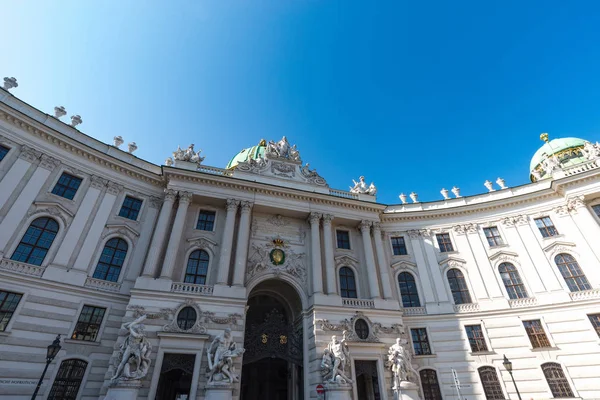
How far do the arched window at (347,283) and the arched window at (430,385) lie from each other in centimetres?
733

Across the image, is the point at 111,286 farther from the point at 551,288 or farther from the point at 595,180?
the point at 595,180

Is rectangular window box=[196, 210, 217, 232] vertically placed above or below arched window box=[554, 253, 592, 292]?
above

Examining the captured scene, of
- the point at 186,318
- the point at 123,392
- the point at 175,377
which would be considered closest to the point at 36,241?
the point at 186,318

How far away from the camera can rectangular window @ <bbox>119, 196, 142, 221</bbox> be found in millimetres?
23016

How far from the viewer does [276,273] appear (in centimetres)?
2395

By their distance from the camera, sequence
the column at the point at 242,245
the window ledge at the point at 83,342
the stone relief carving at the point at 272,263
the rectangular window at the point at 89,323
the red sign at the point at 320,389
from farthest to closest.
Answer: the stone relief carving at the point at 272,263 → the column at the point at 242,245 → the rectangular window at the point at 89,323 → the red sign at the point at 320,389 → the window ledge at the point at 83,342

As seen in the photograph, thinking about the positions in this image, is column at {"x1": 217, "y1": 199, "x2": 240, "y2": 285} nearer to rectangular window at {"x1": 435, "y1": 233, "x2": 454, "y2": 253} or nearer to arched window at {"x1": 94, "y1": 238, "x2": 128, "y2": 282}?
arched window at {"x1": 94, "y1": 238, "x2": 128, "y2": 282}

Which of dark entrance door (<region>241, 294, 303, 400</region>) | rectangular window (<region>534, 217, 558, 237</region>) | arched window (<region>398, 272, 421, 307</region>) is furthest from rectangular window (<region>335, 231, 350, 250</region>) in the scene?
rectangular window (<region>534, 217, 558, 237</region>)

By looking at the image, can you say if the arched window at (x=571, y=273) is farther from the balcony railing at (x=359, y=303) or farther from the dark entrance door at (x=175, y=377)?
the dark entrance door at (x=175, y=377)

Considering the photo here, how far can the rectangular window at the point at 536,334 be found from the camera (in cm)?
2195

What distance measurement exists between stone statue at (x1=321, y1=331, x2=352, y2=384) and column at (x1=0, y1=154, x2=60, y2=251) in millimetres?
20053

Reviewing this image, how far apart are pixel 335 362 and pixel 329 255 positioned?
8.29m

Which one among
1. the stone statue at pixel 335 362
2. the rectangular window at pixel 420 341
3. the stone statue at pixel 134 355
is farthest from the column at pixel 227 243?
the rectangular window at pixel 420 341

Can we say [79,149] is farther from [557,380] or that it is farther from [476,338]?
[557,380]
